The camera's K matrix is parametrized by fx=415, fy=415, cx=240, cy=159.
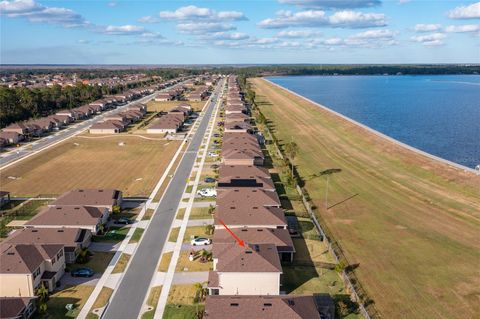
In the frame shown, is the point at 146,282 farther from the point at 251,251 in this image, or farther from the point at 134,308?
the point at 251,251

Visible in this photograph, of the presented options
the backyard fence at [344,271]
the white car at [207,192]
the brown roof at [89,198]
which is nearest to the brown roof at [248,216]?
the backyard fence at [344,271]

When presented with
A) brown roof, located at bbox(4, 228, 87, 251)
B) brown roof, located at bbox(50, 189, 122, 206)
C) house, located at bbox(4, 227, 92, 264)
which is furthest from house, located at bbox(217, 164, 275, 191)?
brown roof, located at bbox(4, 228, 87, 251)

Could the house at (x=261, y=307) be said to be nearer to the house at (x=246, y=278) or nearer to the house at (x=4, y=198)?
the house at (x=246, y=278)

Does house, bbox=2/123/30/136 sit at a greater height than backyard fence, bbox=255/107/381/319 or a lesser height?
greater

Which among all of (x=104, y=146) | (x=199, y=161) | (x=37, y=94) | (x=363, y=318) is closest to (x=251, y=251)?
(x=363, y=318)

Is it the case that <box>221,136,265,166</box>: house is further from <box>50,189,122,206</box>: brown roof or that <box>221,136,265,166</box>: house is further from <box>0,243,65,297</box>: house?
<box>0,243,65,297</box>: house

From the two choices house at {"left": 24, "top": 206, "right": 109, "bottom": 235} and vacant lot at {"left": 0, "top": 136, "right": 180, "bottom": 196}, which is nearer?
house at {"left": 24, "top": 206, "right": 109, "bottom": 235}
